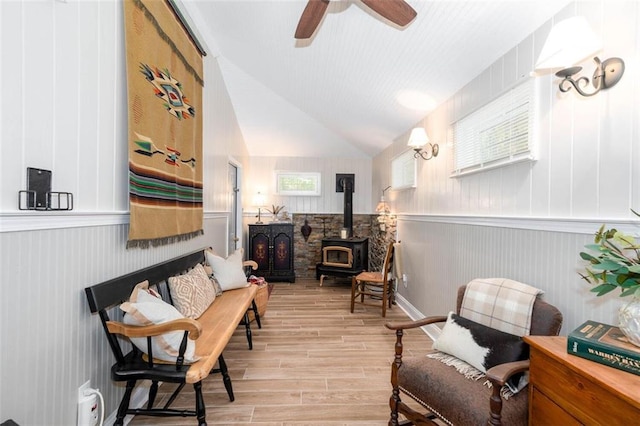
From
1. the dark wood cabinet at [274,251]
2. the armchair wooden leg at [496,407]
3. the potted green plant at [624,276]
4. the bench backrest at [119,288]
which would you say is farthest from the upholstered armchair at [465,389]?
the dark wood cabinet at [274,251]

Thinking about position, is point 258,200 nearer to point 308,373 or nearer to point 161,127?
point 161,127

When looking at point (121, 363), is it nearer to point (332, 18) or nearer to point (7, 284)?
point (7, 284)

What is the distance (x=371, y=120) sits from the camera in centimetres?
404

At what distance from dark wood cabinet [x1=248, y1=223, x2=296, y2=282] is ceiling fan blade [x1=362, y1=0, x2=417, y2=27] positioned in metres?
3.99

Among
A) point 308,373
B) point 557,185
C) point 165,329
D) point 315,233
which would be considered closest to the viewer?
point 165,329

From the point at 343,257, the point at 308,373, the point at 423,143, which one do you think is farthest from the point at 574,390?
the point at 343,257

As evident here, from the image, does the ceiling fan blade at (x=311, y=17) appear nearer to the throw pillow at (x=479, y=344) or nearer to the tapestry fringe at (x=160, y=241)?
the tapestry fringe at (x=160, y=241)

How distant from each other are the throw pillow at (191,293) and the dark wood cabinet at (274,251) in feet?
Answer: 8.88

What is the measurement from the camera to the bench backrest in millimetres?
1502

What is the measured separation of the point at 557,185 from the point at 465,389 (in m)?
1.19

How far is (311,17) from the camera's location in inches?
70.9

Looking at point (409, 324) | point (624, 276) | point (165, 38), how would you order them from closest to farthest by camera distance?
point (624, 276), point (409, 324), point (165, 38)

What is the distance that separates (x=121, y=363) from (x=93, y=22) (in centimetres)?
181

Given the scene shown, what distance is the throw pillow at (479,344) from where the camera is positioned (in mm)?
1413
